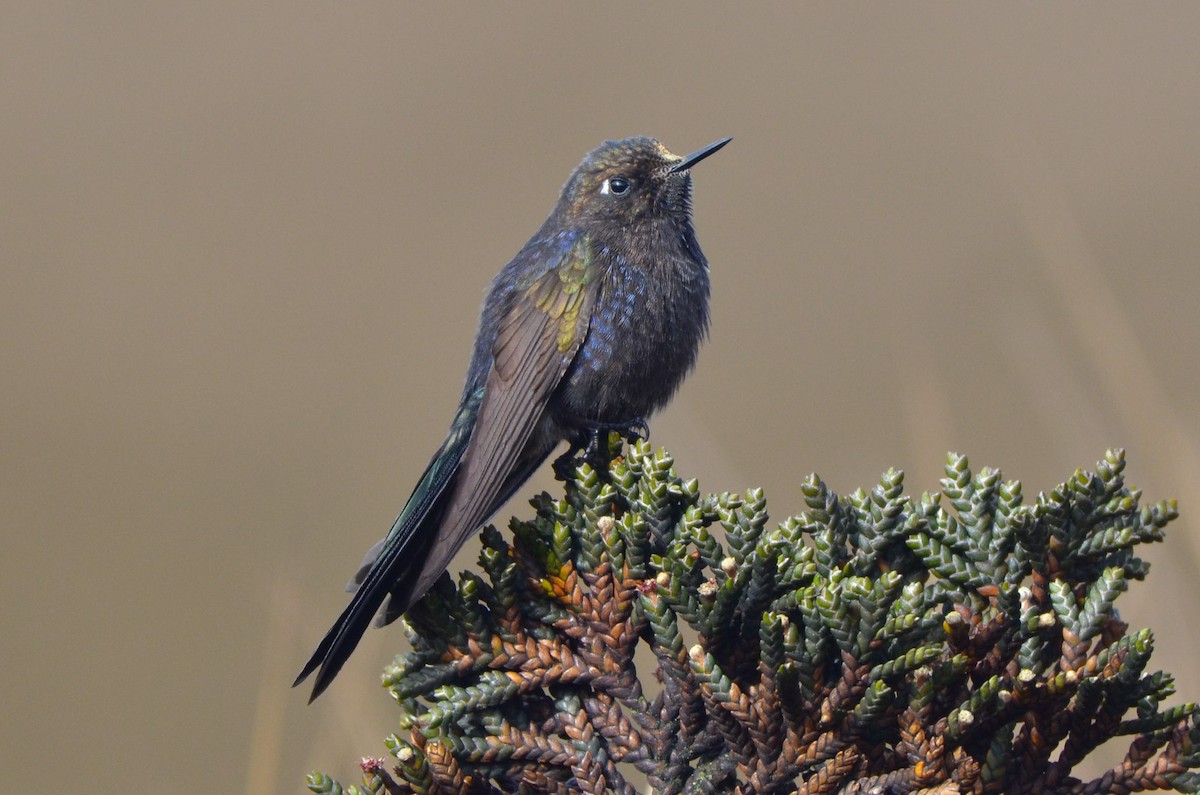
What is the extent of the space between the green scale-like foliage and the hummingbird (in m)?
0.77

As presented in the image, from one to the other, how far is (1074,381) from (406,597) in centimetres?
239

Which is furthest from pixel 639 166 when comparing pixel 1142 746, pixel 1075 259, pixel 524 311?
pixel 1142 746

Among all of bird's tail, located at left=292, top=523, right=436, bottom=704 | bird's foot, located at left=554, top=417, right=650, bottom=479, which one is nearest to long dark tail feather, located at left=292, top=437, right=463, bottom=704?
bird's tail, located at left=292, top=523, right=436, bottom=704

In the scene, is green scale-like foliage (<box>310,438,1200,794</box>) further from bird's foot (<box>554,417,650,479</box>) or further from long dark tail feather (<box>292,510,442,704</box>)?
bird's foot (<box>554,417,650,479</box>)

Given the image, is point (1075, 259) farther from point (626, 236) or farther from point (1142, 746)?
point (1142, 746)

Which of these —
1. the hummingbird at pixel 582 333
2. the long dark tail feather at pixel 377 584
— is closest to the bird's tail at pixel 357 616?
the long dark tail feather at pixel 377 584

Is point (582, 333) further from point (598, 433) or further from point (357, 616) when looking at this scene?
point (357, 616)

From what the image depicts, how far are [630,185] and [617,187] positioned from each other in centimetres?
5

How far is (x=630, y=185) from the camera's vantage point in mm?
4574

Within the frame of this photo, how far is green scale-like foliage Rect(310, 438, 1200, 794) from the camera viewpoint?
2104 mm

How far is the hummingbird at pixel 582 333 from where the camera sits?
3.70 metres

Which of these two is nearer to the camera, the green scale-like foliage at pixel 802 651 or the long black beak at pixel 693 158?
the green scale-like foliage at pixel 802 651

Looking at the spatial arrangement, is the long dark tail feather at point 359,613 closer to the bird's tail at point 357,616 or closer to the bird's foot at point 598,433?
the bird's tail at point 357,616

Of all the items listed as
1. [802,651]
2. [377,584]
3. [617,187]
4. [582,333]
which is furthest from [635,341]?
[802,651]
